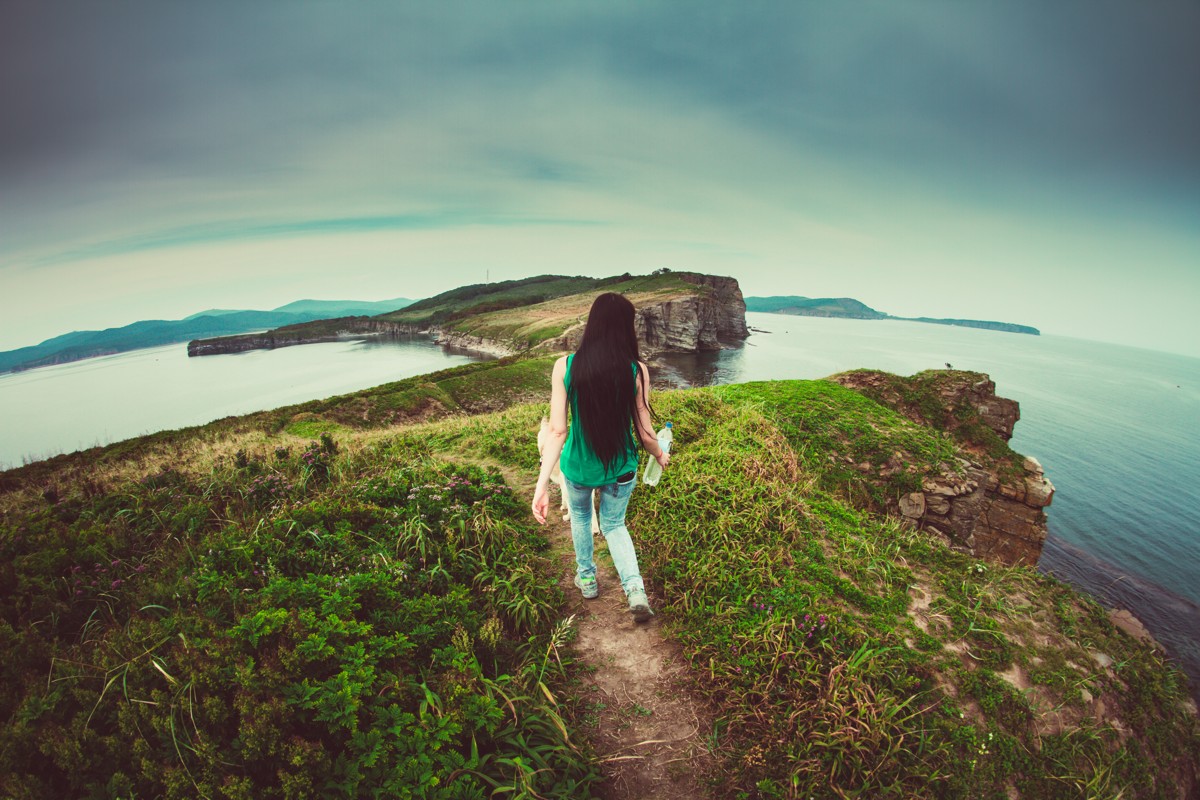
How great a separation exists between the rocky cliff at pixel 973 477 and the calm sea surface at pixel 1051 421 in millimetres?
4944

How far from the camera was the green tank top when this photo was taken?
3.57 m

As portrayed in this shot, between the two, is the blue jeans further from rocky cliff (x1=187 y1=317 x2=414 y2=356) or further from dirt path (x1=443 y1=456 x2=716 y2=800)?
rocky cliff (x1=187 y1=317 x2=414 y2=356)

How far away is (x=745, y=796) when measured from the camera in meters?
2.73

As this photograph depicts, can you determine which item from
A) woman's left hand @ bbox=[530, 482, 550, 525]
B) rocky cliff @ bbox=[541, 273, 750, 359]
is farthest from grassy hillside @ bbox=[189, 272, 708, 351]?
woman's left hand @ bbox=[530, 482, 550, 525]

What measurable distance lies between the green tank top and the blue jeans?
111 mm

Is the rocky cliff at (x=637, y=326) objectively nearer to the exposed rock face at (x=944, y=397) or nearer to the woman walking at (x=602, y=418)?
the exposed rock face at (x=944, y=397)

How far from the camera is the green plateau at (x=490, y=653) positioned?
2.31m

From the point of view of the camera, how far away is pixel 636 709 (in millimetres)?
3357

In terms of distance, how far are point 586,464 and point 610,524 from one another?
2.40 feet

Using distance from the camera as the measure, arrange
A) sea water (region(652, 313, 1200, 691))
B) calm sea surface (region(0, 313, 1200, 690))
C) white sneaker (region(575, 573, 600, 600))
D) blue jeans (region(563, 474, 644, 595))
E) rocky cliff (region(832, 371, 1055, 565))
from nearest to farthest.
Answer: blue jeans (region(563, 474, 644, 595)), white sneaker (region(575, 573, 600, 600)), rocky cliff (region(832, 371, 1055, 565)), sea water (region(652, 313, 1200, 691)), calm sea surface (region(0, 313, 1200, 690))

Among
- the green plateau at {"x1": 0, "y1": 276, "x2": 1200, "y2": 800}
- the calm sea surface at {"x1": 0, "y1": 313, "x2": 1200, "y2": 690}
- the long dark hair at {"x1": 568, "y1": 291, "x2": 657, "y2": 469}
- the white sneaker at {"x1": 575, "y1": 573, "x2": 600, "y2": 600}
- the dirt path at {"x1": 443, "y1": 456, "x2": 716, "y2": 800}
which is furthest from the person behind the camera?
the calm sea surface at {"x1": 0, "y1": 313, "x2": 1200, "y2": 690}

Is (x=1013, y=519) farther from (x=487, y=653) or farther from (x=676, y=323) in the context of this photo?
(x=676, y=323)

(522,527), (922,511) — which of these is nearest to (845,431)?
(922,511)

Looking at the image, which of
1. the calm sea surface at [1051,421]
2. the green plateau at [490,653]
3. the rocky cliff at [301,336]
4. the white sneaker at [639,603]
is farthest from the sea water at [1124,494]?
the rocky cliff at [301,336]
